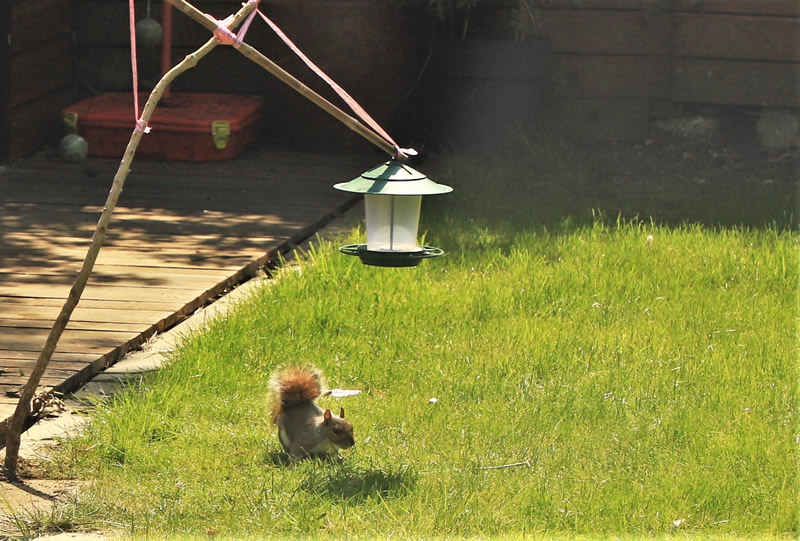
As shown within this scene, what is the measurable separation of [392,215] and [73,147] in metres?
5.60

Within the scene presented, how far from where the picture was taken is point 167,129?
373 inches

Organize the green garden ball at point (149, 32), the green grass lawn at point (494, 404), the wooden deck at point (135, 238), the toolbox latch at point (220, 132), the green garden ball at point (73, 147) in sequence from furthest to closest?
the green garden ball at point (149, 32) < the toolbox latch at point (220, 132) < the green garden ball at point (73, 147) < the wooden deck at point (135, 238) < the green grass lawn at point (494, 404)

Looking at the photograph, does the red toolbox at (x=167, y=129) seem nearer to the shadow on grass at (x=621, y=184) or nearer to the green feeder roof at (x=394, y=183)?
the shadow on grass at (x=621, y=184)

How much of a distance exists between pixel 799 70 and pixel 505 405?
613cm

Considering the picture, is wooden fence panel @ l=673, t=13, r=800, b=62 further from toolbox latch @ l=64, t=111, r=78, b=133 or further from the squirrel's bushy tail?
the squirrel's bushy tail

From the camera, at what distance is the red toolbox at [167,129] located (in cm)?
945

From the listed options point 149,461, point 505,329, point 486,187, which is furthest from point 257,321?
point 486,187

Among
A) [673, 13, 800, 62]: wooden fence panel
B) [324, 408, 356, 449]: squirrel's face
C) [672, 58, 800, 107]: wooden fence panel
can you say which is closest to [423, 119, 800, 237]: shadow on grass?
[672, 58, 800, 107]: wooden fence panel

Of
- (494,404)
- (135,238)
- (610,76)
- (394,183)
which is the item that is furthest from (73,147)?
(394,183)

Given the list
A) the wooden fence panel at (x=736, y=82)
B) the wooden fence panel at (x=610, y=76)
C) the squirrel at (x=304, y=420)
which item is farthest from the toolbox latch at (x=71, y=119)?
the squirrel at (x=304, y=420)

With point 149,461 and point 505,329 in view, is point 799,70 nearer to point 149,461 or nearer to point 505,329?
point 505,329

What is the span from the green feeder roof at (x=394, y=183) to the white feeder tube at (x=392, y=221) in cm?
7

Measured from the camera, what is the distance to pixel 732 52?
32.0 feet

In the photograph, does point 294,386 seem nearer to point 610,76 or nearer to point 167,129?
point 167,129
